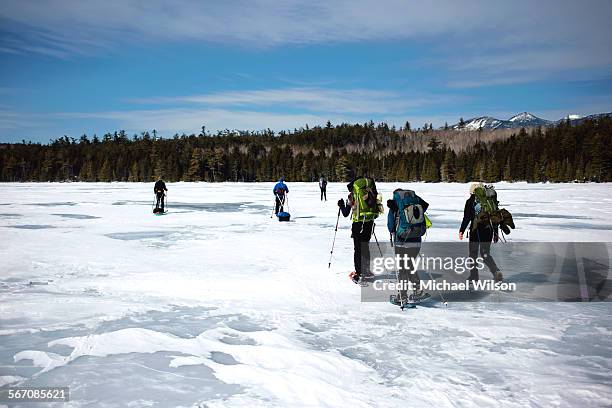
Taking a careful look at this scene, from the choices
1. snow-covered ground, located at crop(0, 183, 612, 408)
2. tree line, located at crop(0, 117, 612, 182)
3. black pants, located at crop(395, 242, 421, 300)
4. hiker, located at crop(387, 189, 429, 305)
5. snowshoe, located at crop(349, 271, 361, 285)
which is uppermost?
tree line, located at crop(0, 117, 612, 182)

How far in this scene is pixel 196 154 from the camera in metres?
120

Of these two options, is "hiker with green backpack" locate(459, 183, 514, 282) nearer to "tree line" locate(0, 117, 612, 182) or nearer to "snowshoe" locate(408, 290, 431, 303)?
"snowshoe" locate(408, 290, 431, 303)

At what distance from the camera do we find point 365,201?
7.94m

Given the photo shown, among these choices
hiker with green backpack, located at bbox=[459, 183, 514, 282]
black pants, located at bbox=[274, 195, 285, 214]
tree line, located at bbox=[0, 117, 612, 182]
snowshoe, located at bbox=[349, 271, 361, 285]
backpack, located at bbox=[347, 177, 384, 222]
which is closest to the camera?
hiker with green backpack, located at bbox=[459, 183, 514, 282]

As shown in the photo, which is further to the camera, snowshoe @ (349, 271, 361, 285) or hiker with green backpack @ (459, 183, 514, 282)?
snowshoe @ (349, 271, 361, 285)

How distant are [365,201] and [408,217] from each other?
4.50 feet

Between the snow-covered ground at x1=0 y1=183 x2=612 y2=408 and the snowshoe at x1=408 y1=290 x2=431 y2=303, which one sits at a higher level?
the snowshoe at x1=408 y1=290 x2=431 y2=303

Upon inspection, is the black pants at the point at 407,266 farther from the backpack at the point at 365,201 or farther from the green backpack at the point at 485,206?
the green backpack at the point at 485,206

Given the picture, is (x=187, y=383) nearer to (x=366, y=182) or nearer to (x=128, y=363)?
(x=128, y=363)

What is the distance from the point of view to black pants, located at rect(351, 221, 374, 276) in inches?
316

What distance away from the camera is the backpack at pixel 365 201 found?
7.92m

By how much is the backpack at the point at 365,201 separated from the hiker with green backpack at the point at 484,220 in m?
1.62

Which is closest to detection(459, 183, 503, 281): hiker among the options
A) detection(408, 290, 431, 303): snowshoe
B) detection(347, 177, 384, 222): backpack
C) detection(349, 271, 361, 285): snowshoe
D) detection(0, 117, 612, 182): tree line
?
detection(408, 290, 431, 303): snowshoe

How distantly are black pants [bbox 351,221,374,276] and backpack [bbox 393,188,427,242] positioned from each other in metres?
1.20
